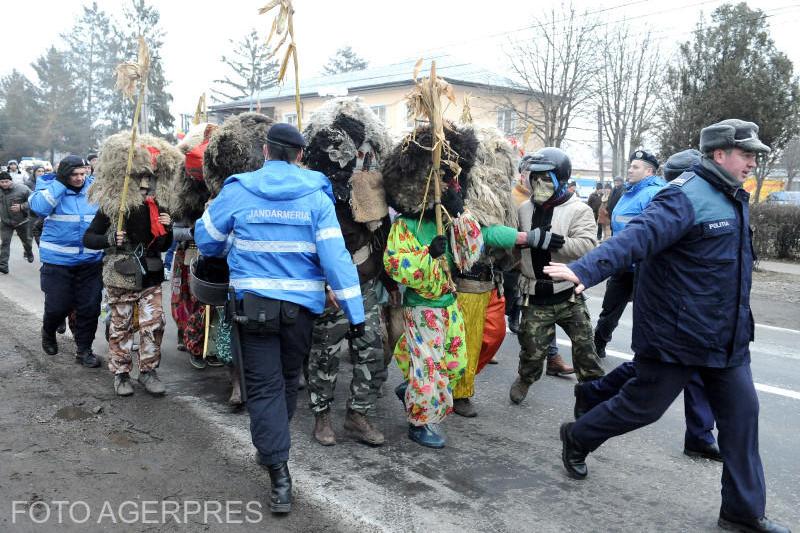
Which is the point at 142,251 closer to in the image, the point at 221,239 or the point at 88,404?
the point at 88,404

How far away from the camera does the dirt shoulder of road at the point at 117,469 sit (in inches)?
129

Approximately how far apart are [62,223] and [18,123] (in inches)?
2181

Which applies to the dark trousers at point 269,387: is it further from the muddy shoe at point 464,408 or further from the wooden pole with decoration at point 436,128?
the muddy shoe at point 464,408

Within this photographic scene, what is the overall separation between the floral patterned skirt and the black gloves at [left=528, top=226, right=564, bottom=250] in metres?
0.72

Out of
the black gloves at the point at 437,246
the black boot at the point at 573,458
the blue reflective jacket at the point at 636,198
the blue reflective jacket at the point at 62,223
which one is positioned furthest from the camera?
the blue reflective jacket at the point at 636,198

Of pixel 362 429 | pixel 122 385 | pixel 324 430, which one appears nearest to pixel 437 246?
pixel 362 429

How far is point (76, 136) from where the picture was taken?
54.0m

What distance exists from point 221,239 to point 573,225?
7.66 feet

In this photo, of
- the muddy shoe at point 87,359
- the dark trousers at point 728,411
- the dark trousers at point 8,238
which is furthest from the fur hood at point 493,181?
the dark trousers at point 8,238

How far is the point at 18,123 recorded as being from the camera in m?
53.3

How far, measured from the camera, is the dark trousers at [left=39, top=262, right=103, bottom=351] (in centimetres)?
583

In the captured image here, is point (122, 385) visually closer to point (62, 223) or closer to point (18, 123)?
point (62, 223)

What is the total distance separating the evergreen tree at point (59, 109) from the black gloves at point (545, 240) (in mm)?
54698

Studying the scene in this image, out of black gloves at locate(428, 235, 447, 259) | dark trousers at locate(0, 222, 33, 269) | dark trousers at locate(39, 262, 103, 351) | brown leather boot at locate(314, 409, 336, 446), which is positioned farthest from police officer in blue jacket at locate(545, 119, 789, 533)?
dark trousers at locate(0, 222, 33, 269)
